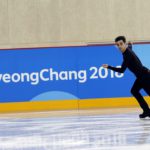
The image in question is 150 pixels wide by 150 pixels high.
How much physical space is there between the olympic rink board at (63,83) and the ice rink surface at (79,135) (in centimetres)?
325

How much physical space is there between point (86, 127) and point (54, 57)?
5213mm

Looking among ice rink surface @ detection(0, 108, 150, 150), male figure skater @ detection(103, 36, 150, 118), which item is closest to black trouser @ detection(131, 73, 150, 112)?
male figure skater @ detection(103, 36, 150, 118)

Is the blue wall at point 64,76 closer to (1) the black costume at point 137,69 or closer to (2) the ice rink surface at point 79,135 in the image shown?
(2) the ice rink surface at point 79,135

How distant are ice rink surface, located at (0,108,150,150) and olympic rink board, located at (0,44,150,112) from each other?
3246 mm

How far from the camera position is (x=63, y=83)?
44.1ft

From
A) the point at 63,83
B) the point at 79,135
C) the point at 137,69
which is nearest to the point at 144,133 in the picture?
the point at 79,135

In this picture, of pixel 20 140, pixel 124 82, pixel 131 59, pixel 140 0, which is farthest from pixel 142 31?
pixel 20 140

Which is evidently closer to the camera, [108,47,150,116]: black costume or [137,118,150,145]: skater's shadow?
[137,118,150,145]: skater's shadow

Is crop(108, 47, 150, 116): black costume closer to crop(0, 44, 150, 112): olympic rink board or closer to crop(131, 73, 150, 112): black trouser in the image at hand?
crop(131, 73, 150, 112): black trouser

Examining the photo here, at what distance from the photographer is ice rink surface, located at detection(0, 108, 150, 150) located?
6.25m

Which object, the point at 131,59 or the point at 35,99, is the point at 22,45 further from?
the point at 131,59

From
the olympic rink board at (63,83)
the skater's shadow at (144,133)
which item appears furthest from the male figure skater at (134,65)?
the olympic rink board at (63,83)

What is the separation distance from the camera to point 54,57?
13703 mm

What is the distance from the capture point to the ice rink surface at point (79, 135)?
6.25 metres
